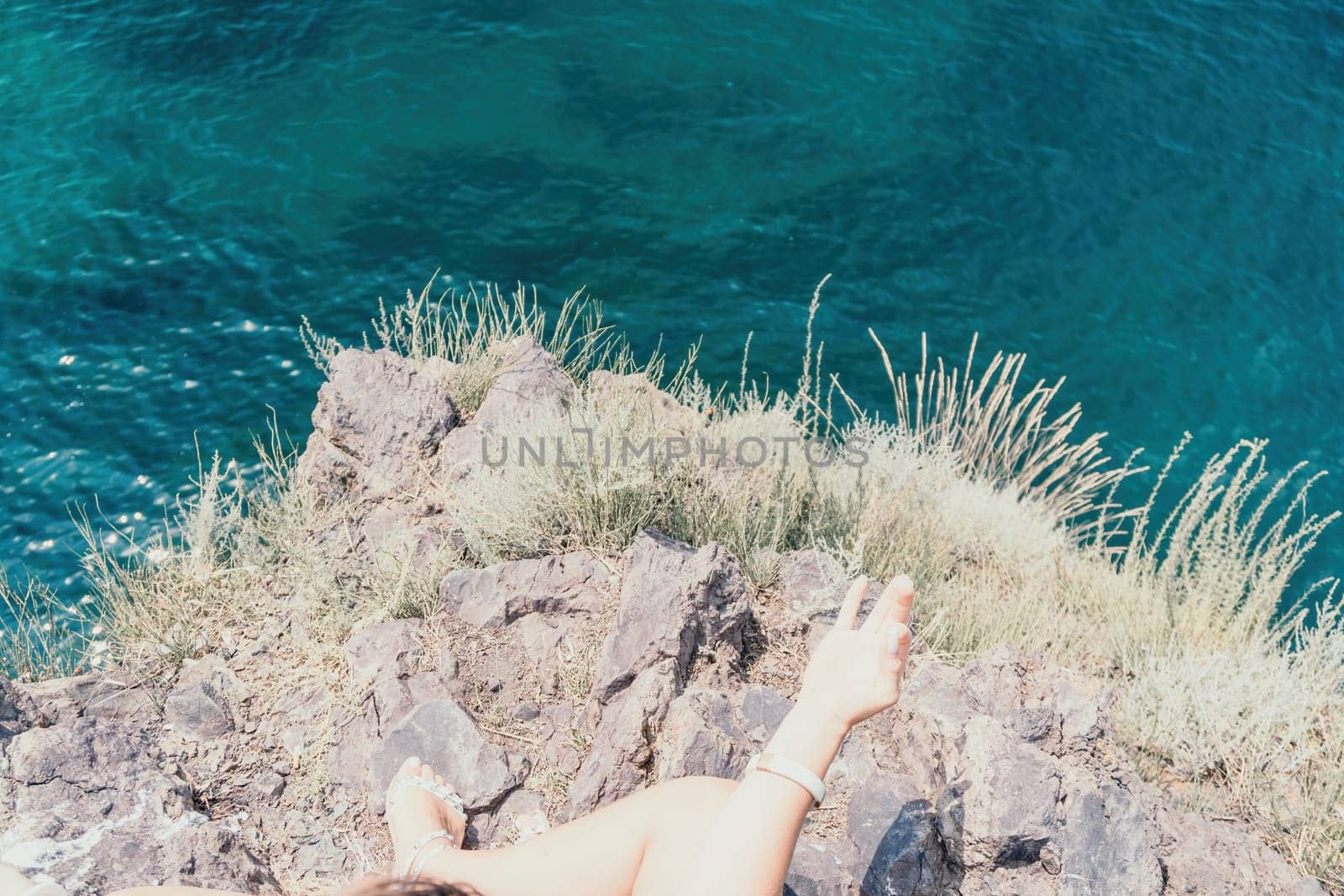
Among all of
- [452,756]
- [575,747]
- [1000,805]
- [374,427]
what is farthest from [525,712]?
[374,427]

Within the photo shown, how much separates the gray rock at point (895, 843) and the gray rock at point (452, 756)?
47.9 inches

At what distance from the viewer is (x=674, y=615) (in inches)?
151

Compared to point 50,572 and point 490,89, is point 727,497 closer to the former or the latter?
point 50,572

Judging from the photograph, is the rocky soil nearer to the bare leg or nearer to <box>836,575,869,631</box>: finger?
the bare leg

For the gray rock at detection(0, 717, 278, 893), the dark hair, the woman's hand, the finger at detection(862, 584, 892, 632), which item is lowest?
the gray rock at detection(0, 717, 278, 893)

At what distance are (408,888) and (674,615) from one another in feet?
6.90

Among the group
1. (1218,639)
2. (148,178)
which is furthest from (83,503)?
(1218,639)

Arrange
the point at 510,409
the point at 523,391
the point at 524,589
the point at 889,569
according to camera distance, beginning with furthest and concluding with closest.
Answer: the point at 523,391 → the point at 510,409 → the point at 889,569 → the point at 524,589

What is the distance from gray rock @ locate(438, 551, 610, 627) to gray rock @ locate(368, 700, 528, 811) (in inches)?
22.9

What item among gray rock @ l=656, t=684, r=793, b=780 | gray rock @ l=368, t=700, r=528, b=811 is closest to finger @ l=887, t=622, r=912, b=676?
gray rock @ l=656, t=684, r=793, b=780

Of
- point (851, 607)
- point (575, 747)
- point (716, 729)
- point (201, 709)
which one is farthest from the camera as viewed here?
point (201, 709)

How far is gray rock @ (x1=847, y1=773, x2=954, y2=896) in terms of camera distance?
3.04 metres

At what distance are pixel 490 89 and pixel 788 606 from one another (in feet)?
25.7

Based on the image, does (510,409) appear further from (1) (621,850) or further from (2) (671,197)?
(2) (671,197)
